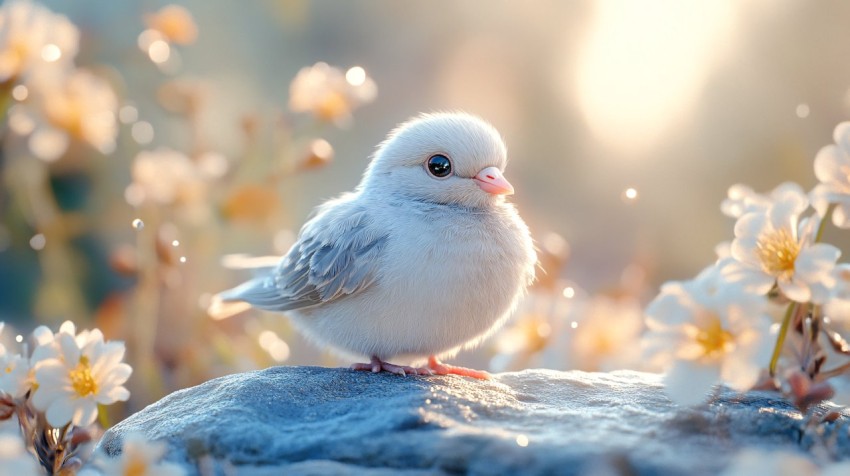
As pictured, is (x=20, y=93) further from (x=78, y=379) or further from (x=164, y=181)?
(x=78, y=379)

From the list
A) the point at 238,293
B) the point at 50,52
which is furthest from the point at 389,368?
the point at 50,52

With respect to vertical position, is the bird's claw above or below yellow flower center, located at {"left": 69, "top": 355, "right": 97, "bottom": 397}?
above

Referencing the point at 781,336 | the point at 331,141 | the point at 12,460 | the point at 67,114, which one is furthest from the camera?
the point at 331,141

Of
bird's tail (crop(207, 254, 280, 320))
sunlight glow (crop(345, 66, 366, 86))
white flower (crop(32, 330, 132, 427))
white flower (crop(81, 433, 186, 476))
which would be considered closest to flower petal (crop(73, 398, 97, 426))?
white flower (crop(32, 330, 132, 427))

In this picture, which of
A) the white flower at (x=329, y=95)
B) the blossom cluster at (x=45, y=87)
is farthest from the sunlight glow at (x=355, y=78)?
the blossom cluster at (x=45, y=87)

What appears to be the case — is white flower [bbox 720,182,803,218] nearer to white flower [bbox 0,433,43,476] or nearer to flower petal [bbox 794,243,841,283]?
flower petal [bbox 794,243,841,283]

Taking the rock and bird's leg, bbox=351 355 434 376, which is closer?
the rock
